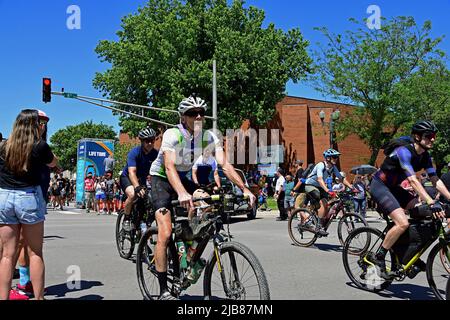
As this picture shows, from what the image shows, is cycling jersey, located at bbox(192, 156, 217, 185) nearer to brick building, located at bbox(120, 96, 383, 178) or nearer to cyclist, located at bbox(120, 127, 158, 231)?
cyclist, located at bbox(120, 127, 158, 231)

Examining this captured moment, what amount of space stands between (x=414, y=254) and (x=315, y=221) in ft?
13.2

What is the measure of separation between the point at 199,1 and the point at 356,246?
30667 millimetres

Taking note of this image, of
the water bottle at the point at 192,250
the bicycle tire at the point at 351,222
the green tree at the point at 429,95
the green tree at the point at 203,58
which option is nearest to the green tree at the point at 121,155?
the green tree at the point at 203,58

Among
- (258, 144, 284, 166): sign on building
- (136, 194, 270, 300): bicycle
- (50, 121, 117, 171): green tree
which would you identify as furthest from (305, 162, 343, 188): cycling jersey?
(50, 121, 117, 171): green tree

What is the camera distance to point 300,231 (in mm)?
9781

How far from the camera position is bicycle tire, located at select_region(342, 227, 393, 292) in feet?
19.3

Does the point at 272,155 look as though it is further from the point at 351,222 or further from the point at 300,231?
Result: the point at 351,222

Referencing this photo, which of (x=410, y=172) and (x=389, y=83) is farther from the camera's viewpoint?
(x=389, y=83)

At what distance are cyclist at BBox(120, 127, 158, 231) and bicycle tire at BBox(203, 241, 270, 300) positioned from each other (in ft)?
10.0

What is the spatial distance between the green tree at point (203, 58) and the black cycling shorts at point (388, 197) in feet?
86.5

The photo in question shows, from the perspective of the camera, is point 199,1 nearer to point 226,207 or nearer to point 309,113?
point 309,113

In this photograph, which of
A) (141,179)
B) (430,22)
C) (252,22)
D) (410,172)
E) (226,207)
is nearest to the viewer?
(226,207)

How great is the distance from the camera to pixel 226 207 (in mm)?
4246
